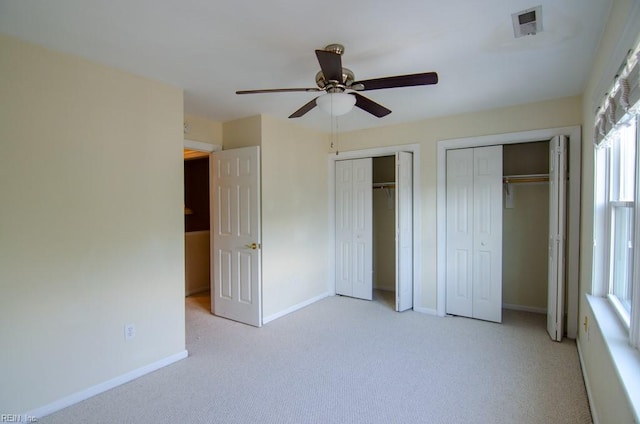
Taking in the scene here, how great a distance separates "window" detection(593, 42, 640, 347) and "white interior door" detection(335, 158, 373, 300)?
268 cm

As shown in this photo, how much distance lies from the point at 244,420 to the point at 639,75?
2.72m

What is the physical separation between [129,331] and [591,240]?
371 centimetres

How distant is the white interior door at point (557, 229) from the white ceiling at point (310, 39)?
61 centimetres

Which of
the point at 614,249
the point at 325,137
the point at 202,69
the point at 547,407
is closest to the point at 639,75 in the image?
the point at 614,249

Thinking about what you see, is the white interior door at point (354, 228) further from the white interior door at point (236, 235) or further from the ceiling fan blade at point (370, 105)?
the ceiling fan blade at point (370, 105)

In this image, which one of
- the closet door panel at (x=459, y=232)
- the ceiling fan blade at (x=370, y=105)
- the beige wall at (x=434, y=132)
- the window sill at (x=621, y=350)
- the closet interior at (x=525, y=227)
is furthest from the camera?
the closet interior at (x=525, y=227)

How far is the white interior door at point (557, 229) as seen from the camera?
10.5 feet

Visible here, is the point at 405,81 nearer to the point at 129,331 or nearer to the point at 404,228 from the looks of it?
the point at 404,228

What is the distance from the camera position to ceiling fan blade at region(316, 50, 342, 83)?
1.76m

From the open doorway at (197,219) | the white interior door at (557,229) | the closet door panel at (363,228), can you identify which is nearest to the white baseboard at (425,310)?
the closet door panel at (363,228)

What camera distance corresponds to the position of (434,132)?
13.4 feet

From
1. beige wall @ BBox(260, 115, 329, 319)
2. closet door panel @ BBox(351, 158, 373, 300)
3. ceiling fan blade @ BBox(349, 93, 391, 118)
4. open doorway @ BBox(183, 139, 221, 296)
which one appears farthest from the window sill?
open doorway @ BBox(183, 139, 221, 296)

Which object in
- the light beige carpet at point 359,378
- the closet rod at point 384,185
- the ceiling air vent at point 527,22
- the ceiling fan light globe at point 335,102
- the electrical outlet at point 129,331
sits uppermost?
the ceiling air vent at point 527,22

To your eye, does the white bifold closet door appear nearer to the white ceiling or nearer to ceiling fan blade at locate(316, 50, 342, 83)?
the white ceiling
